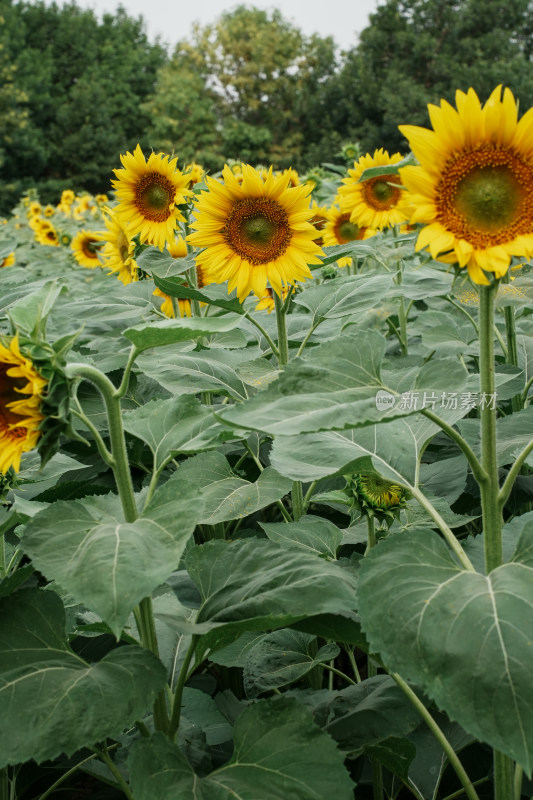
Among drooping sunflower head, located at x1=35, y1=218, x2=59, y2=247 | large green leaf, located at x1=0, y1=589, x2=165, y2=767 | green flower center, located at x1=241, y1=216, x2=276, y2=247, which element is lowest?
large green leaf, located at x1=0, y1=589, x2=165, y2=767

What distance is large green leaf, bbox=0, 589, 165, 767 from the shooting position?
889 millimetres

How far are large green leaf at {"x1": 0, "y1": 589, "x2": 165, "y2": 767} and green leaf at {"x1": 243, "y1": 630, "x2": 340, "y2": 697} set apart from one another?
38 cm

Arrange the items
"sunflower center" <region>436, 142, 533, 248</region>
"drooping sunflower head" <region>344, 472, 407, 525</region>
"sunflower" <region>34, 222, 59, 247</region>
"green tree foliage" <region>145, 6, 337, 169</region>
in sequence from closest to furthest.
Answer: "sunflower center" <region>436, 142, 533, 248</region>
"drooping sunflower head" <region>344, 472, 407, 525</region>
"sunflower" <region>34, 222, 59, 247</region>
"green tree foliage" <region>145, 6, 337, 169</region>

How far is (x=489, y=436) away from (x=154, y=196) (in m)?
1.52

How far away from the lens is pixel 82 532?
3.20 ft

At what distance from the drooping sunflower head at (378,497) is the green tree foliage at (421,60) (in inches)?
869

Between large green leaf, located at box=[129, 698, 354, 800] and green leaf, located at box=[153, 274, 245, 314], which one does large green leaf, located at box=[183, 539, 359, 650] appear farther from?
green leaf, located at box=[153, 274, 245, 314]

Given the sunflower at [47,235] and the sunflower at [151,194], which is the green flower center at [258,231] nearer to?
the sunflower at [151,194]

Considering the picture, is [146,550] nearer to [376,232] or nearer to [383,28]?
[376,232]

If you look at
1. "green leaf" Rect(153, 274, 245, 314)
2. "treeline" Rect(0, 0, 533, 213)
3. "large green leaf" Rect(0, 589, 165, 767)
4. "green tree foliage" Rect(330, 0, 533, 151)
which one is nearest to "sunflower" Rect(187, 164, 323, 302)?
"green leaf" Rect(153, 274, 245, 314)

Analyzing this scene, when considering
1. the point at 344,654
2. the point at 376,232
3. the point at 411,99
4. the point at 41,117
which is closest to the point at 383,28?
the point at 411,99

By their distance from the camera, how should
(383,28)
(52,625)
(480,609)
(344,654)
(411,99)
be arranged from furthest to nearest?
(383,28) → (411,99) → (344,654) → (52,625) → (480,609)

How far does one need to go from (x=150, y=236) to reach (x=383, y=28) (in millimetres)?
27842

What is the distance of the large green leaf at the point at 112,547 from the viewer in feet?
2.79
